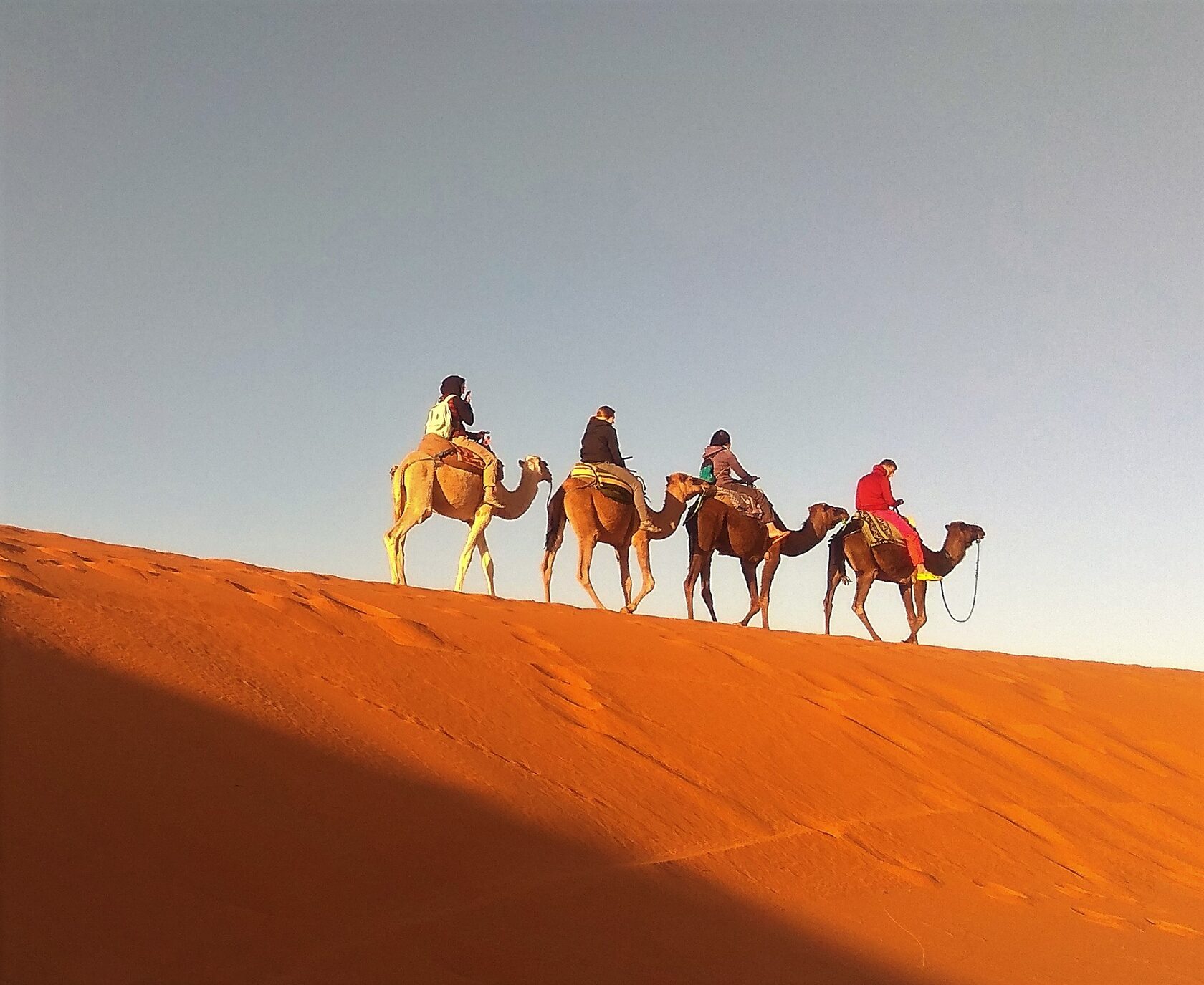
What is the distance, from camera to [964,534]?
18.2 metres

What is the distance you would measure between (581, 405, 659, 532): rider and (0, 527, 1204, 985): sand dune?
6543 mm

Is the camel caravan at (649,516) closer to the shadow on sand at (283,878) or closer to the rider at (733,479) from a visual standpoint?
the rider at (733,479)

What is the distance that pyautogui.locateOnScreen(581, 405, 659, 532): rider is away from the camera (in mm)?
14820

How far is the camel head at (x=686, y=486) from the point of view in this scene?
15.9 metres

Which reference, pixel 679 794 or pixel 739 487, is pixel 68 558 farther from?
A: pixel 739 487

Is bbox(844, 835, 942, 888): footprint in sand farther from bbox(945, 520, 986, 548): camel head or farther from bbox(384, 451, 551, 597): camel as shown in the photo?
bbox(945, 520, 986, 548): camel head

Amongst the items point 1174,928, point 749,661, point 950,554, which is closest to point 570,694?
point 749,661

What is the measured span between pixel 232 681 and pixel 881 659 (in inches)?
307

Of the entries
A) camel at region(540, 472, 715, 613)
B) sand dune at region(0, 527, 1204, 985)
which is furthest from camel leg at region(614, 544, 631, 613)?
sand dune at region(0, 527, 1204, 985)

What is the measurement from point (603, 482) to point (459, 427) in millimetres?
2151

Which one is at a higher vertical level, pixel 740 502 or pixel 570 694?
pixel 740 502

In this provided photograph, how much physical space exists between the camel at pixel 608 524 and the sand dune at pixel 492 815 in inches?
243

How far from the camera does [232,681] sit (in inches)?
187

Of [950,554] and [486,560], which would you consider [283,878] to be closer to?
[486,560]
